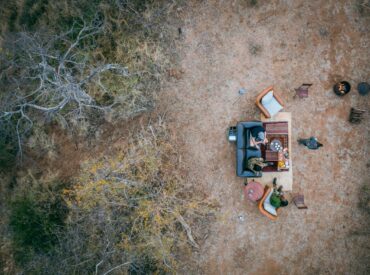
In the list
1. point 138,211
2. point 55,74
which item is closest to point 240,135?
point 138,211

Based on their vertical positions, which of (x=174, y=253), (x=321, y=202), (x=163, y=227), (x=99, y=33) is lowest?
(x=174, y=253)

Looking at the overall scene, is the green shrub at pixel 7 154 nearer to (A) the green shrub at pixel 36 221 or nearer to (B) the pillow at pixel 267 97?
(A) the green shrub at pixel 36 221

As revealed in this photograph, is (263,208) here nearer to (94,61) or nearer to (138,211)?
(138,211)

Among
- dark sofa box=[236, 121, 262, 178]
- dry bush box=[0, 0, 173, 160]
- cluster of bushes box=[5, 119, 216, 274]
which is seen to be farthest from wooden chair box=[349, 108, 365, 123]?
dry bush box=[0, 0, 173, 160]

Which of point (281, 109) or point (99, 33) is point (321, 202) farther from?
point (99, 33)

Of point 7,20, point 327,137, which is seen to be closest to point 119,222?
point 327,137
